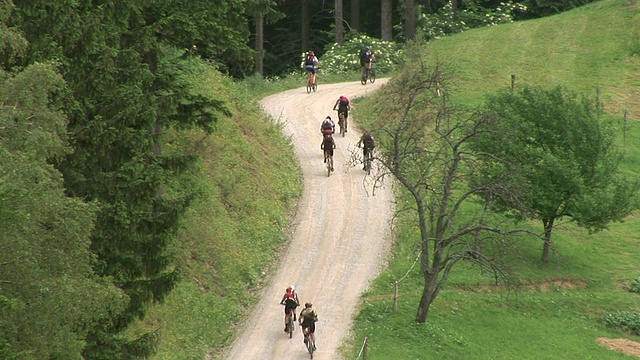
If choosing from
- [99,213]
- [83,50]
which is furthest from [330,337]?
[83,50]

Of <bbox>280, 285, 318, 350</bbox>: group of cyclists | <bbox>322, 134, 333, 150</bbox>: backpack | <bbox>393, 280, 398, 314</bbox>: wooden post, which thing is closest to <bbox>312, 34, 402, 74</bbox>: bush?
<bbox>322, 134, 333, 150</bbox>: backpack

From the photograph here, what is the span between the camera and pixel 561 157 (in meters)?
29.7

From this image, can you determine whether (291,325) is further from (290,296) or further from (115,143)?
(115,143)

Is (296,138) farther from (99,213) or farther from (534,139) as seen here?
(99,213)

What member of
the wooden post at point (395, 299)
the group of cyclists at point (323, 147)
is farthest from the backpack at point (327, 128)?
the wooden post at point (395, 299)

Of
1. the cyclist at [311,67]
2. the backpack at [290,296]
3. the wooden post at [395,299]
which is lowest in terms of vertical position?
the wooden post at [395,299]

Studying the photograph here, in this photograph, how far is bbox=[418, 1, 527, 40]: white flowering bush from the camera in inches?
2224

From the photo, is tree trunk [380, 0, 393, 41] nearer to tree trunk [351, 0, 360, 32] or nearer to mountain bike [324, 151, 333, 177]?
tree trunk [351, 0, 360, 32]

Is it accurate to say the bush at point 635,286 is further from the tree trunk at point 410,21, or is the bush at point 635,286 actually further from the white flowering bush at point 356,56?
the tree trunk at point 410,21

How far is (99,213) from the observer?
1667cm

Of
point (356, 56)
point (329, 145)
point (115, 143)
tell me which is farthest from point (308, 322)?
point (356, 56)

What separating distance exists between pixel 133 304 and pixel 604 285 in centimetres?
1796

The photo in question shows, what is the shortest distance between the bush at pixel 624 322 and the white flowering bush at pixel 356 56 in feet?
90.7

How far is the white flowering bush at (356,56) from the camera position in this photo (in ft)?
171
